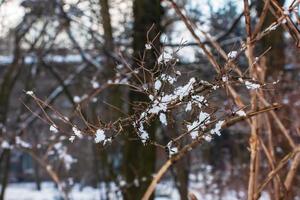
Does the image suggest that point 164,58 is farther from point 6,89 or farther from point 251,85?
point 6,89

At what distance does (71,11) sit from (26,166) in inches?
977

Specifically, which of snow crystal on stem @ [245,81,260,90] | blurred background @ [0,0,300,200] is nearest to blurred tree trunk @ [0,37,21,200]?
blurred background @ [0,0,300,200]

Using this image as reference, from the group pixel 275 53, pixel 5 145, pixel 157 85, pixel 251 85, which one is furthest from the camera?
pixel 5 145

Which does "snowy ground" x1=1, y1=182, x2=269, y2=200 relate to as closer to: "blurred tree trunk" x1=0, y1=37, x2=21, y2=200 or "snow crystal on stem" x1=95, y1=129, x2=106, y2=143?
"blurred tree trunk" x1=0, y1=37, x2=21, y2=200

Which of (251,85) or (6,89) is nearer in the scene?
(251,85)

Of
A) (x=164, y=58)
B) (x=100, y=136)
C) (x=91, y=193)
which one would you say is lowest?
(x=100, y=136)

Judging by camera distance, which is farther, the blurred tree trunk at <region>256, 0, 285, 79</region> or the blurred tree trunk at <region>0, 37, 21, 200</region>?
the blurred tree trunk at <region>0, 37, 21, 200</region>

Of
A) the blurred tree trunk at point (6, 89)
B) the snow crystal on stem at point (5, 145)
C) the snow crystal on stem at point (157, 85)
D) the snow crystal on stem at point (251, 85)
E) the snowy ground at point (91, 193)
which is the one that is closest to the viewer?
the snow crystal on stem at point (157, 85)

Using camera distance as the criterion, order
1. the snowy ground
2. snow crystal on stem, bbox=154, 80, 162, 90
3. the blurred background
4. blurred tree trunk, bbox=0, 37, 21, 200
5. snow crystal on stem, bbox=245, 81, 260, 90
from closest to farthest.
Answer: snow crystal on stem, bbox=154, 80, 162, 90, snow crystal on stem, bbox=245, 81, 260, 90, the blurred background, blurred tree trunk, bbox=0, 37, 21, 200, the snowy ground

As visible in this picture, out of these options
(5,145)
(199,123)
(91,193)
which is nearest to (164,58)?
(199,123)

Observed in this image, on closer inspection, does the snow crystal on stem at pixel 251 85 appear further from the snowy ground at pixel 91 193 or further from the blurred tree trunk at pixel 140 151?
the snowy ground at pixel 91 193

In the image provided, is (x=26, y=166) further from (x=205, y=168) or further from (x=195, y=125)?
(x=195, y=125)

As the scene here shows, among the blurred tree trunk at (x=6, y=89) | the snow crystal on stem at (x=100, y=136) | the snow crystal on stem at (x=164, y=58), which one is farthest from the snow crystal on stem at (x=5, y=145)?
the snow crystal on stem at (x=164, y=58)

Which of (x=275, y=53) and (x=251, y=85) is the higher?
(x=275, y=53)
